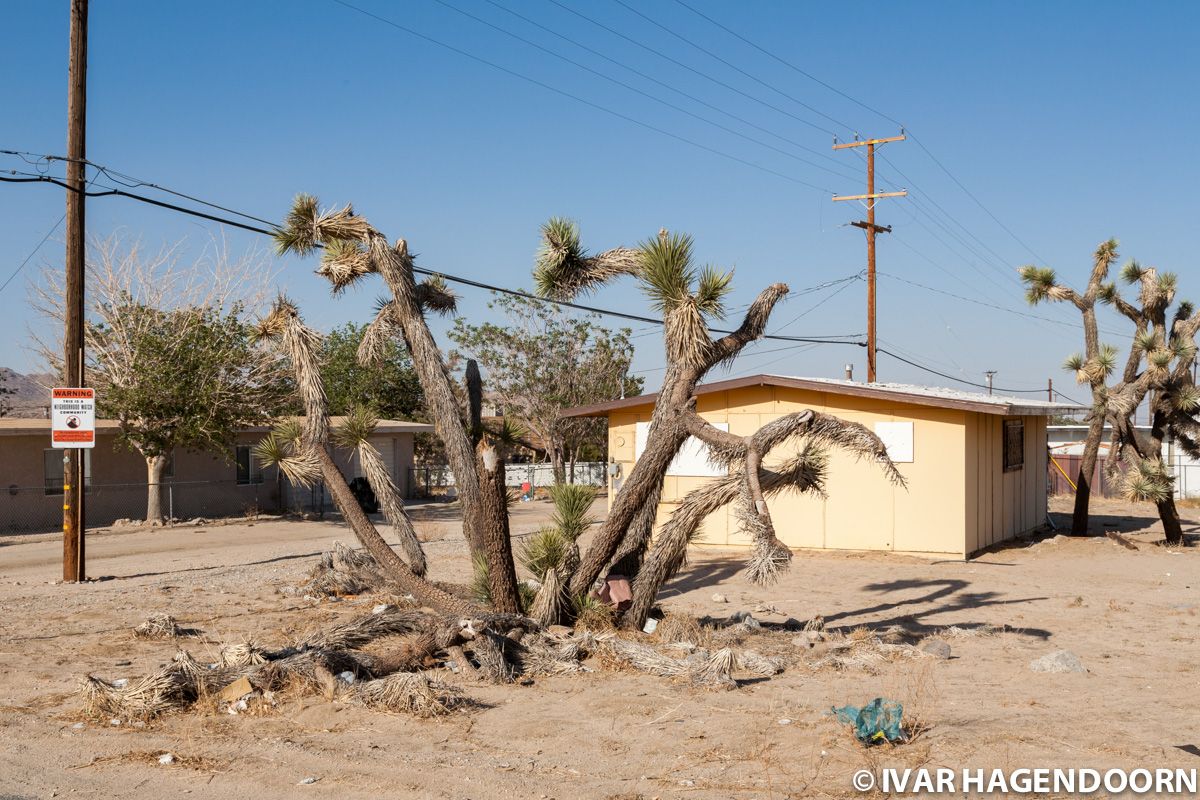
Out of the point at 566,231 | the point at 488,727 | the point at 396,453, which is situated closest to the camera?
the point at 488,727

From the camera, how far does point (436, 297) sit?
1184cm

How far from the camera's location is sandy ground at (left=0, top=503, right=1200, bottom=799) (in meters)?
6.37

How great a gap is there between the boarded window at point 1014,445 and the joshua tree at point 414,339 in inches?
555

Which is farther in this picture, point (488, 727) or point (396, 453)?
A: point (396, 453)

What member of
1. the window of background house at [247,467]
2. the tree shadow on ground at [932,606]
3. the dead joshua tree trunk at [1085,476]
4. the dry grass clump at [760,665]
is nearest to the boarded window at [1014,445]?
the dead joshua tree trunk at [1085,476]

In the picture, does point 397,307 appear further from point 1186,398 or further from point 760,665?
point 1186,398

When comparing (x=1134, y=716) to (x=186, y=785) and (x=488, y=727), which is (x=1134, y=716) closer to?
(x=488, y=727)

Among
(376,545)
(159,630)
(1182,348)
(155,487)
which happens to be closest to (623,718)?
(376,545)

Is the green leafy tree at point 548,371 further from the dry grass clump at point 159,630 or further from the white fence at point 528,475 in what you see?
the dry grass clump at point 159,630

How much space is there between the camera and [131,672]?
30.3 feet

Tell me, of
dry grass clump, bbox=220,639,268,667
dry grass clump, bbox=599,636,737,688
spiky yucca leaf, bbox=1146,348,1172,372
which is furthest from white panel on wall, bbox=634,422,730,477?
dry grass clump, bbox=220,639,268,667

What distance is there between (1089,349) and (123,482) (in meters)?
22.6

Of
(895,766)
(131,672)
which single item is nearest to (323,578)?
(131,672)

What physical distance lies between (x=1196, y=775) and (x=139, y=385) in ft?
73.8
